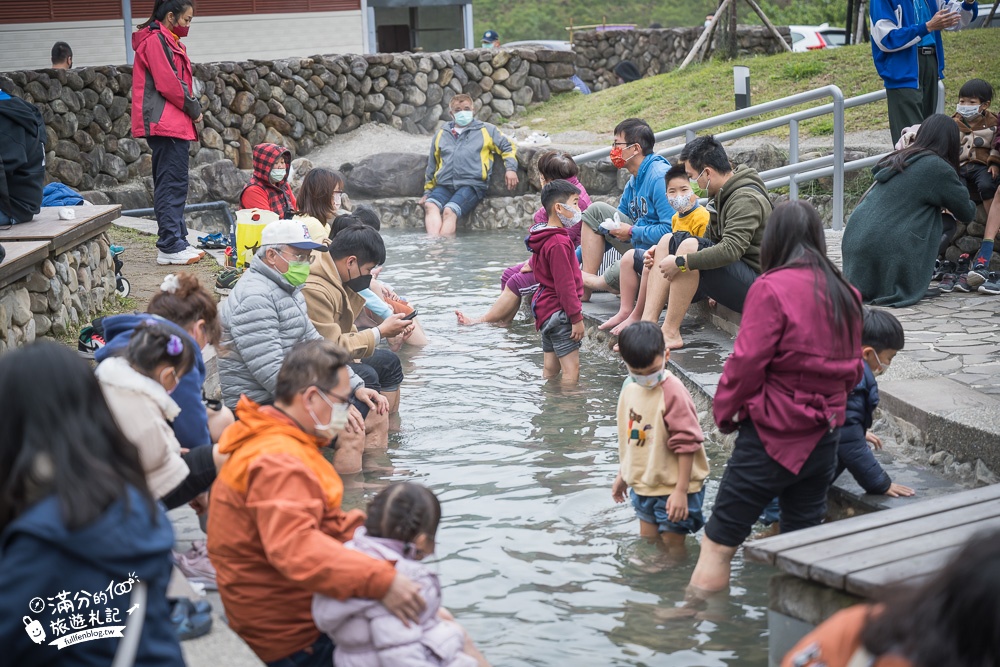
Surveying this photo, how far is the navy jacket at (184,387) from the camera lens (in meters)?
3.96

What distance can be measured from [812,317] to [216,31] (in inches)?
716

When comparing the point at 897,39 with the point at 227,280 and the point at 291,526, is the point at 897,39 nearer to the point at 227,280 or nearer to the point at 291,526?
the point at 227,280

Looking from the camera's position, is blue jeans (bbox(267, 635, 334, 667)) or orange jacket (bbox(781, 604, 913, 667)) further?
blue jeans (bbox(267, 635, 334, 667))

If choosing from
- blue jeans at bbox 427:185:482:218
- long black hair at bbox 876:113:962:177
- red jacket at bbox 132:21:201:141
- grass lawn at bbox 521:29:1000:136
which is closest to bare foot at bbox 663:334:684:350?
long black hair at bbox 876:113:962:177

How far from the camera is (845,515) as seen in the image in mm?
4637

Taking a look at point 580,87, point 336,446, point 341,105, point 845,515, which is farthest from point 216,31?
point 845,515

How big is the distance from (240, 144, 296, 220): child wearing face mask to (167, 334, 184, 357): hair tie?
4539 millimetres

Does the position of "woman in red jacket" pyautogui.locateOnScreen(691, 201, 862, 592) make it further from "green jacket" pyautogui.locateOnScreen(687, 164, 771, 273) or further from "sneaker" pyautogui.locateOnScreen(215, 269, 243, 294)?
"sneaker" pyautogui.locateOnScreen(215, 269, 243, 294)

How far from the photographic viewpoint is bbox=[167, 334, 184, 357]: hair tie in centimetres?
373

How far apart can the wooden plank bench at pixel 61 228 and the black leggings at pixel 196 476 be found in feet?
9.82

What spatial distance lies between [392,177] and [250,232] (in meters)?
7.98

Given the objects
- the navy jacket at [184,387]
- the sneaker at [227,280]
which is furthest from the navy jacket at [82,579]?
the sneaker at [227,280]

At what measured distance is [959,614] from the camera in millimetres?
1767

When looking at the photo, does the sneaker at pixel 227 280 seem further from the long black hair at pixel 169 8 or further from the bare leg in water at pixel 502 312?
the long black hair at pixel 169 8
